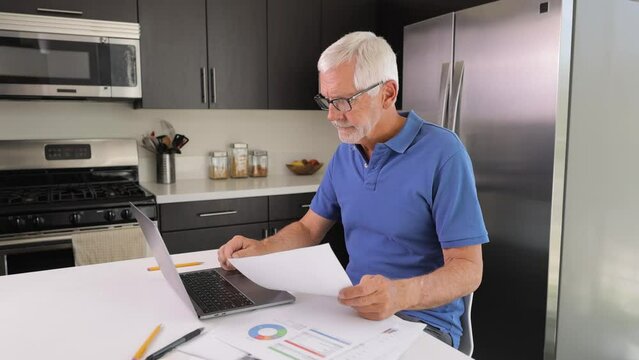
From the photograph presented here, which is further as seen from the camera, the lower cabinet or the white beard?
the lower cabinet

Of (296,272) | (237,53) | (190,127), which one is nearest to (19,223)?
(190,127)

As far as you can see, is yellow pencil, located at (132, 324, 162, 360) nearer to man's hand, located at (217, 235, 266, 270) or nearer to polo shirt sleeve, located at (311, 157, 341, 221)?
man's hand, located at (217, 235, 266, 270)

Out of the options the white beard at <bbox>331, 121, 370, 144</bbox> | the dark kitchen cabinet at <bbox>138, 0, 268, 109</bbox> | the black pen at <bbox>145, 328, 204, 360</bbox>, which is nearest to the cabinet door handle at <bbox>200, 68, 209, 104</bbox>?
the dark kitchen cabinet at <bbox>138, 0, 268, 109</bbox>

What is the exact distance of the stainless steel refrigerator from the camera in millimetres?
2004

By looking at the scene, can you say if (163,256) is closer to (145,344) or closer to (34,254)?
(145,344)

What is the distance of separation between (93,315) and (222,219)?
1.67 meters

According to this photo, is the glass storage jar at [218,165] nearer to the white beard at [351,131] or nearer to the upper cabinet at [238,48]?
the upper cabinet at [238,48]

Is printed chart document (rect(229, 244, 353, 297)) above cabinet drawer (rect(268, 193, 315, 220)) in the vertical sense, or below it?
above

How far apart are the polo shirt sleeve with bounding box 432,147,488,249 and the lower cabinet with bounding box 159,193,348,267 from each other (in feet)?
5.30

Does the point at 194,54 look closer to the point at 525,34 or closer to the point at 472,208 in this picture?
the point at 525,34

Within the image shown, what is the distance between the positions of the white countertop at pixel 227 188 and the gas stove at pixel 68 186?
0.10m

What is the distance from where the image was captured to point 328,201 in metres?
1.66

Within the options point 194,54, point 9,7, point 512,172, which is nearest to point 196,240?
point 194,54

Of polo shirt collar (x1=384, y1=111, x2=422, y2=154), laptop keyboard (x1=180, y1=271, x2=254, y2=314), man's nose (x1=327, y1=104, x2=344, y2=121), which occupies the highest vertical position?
man's nose (x1=327, y1=104, x2=344, y2=121)
